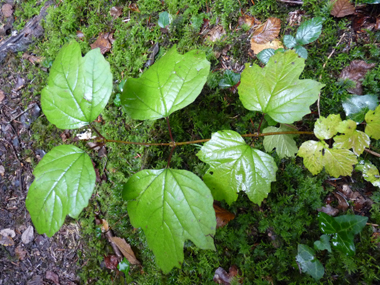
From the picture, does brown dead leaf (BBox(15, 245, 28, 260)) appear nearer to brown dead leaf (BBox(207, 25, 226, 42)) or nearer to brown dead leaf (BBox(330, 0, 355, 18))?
brown dead leaf (BBox(207, 25, 226, 42))

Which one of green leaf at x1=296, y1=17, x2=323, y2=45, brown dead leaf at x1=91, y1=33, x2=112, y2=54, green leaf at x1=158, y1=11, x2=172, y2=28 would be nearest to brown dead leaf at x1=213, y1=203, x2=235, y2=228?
green leaf at x1=296, y1=17, x2=323, y2=45

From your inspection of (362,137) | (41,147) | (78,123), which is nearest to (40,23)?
(41,147)

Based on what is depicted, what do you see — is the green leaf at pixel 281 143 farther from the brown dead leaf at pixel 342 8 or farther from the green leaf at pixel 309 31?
the brown dead leaf at pixel 342 8

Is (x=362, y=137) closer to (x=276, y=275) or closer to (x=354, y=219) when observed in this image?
(x=354, y=219)

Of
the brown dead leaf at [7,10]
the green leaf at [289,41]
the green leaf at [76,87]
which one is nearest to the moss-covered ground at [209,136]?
the green leaf at [289,41]

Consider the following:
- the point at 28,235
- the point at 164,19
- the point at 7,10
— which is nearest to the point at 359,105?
the point at 164,19

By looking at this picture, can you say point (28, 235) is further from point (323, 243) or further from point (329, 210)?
point (329, 210)
